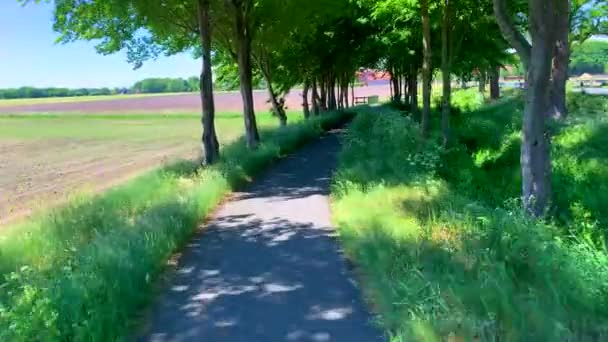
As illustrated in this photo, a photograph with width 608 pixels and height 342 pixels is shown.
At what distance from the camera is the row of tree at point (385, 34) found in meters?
7.81

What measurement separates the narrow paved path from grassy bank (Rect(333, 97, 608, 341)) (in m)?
0.34

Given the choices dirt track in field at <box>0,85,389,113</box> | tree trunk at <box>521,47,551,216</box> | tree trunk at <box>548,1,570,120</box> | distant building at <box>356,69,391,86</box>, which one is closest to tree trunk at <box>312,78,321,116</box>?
distant building at <box>356,69,391,86</box>

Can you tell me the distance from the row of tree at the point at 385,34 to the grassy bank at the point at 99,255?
3842 millimetres

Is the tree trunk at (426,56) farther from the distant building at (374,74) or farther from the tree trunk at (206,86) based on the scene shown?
the distant building at (374,74)

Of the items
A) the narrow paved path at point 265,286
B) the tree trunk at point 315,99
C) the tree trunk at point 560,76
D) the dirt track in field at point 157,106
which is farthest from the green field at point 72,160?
the dirt track in field at point 157,106

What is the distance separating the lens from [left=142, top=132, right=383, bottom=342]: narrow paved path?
16.9ft

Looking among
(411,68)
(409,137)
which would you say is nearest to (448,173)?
(409,137)

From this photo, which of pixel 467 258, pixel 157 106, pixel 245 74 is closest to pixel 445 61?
pixel 245 74

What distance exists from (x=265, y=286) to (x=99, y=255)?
1909 millimetres

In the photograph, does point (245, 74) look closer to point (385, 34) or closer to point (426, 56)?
point (426, 56)

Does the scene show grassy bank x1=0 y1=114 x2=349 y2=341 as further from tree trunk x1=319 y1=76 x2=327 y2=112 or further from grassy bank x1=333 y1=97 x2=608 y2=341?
tree trunk x1=319 y1=76 x2=327 y2=112

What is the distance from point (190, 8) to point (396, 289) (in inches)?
574

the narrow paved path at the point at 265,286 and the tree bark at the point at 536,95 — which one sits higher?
the tree bark at the point at 536,95

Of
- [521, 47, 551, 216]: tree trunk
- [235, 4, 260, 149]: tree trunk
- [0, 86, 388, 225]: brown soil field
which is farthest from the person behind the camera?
[235, 4, 260, 149]: tree trunk
